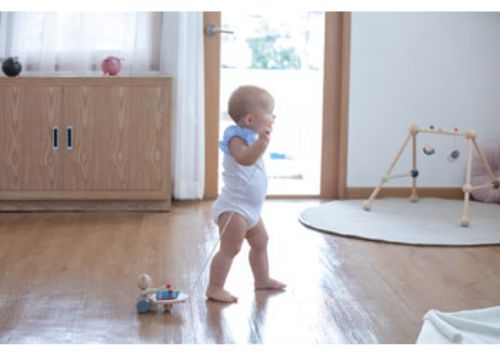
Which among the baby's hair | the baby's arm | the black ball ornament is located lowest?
the baby's arm

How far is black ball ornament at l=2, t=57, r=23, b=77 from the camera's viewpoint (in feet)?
14.8

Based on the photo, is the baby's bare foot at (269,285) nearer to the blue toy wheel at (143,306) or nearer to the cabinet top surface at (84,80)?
the blue toy wheel at (143,306)

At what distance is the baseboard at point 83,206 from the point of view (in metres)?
4.52

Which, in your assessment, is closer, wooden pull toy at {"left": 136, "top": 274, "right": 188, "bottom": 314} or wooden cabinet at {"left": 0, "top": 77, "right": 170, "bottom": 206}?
wooden pull toy at {"left": 136, "top": 274, "right": 188, "bottom": 314}

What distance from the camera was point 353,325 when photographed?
255 cm

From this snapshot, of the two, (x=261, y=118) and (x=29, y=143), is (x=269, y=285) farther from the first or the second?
(x=29, y=143)

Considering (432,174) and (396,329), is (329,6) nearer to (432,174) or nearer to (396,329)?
(432,174)

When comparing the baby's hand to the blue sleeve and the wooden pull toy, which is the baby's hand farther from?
the wooden pull toy

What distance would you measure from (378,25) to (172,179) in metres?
1.46

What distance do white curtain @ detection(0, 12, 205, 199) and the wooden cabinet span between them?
0.31 metres

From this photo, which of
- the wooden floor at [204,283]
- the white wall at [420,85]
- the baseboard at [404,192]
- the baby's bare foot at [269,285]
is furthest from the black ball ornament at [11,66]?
the baby's bare foot at [269,285]

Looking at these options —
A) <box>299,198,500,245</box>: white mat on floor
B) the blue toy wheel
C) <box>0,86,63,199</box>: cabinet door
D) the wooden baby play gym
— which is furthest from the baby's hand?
<box>0,86,63,199</box>: cabinet door

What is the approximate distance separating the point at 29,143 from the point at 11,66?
1.35 feet

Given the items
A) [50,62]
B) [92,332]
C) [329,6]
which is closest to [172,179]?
[50,62]
